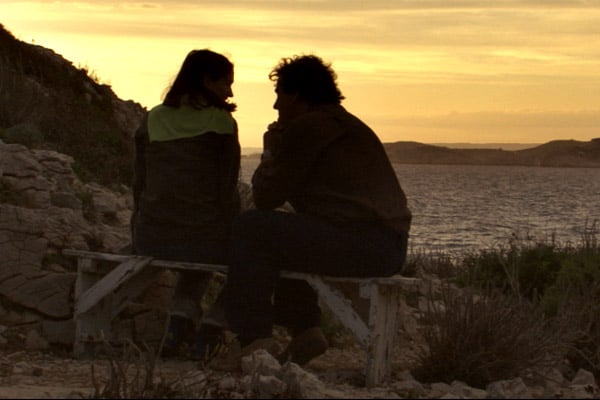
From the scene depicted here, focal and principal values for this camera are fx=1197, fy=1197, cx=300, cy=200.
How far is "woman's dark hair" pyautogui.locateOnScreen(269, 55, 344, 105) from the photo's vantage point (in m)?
6.81

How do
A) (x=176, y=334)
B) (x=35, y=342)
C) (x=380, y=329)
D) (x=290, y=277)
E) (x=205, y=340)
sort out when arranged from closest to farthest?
(x=380, y=329)
(x=290, y=277)
(x=205, y=340)
(x=176, y=334)
(x=35, y=342)

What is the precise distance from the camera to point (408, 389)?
20.9 feet

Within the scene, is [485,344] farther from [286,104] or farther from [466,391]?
[286,104]

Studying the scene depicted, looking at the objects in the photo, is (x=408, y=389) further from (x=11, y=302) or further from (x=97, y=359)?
(x=11, y=302)

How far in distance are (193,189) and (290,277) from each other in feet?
3.01

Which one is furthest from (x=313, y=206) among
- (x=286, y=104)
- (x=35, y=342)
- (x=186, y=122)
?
(x=35, y=342)

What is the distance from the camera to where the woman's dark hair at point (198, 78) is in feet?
23.6

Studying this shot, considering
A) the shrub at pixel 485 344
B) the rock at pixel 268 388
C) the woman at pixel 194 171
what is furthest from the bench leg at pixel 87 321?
A: the rock at pixel 268 388

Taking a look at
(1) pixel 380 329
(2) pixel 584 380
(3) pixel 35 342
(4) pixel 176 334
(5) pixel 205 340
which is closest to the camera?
(1) pixel 380 329

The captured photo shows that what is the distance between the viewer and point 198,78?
23.8 ft

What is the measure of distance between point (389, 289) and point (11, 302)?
3159 mm

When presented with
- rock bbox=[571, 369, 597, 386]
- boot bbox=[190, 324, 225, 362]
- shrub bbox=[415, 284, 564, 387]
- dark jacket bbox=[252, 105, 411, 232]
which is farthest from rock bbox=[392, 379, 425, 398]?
boot bbox=[190, 324, 225, 362]

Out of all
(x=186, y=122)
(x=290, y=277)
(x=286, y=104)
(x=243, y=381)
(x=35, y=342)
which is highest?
(x=286, y=104)

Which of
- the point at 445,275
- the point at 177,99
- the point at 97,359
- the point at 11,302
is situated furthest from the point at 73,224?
the point at 445,275
